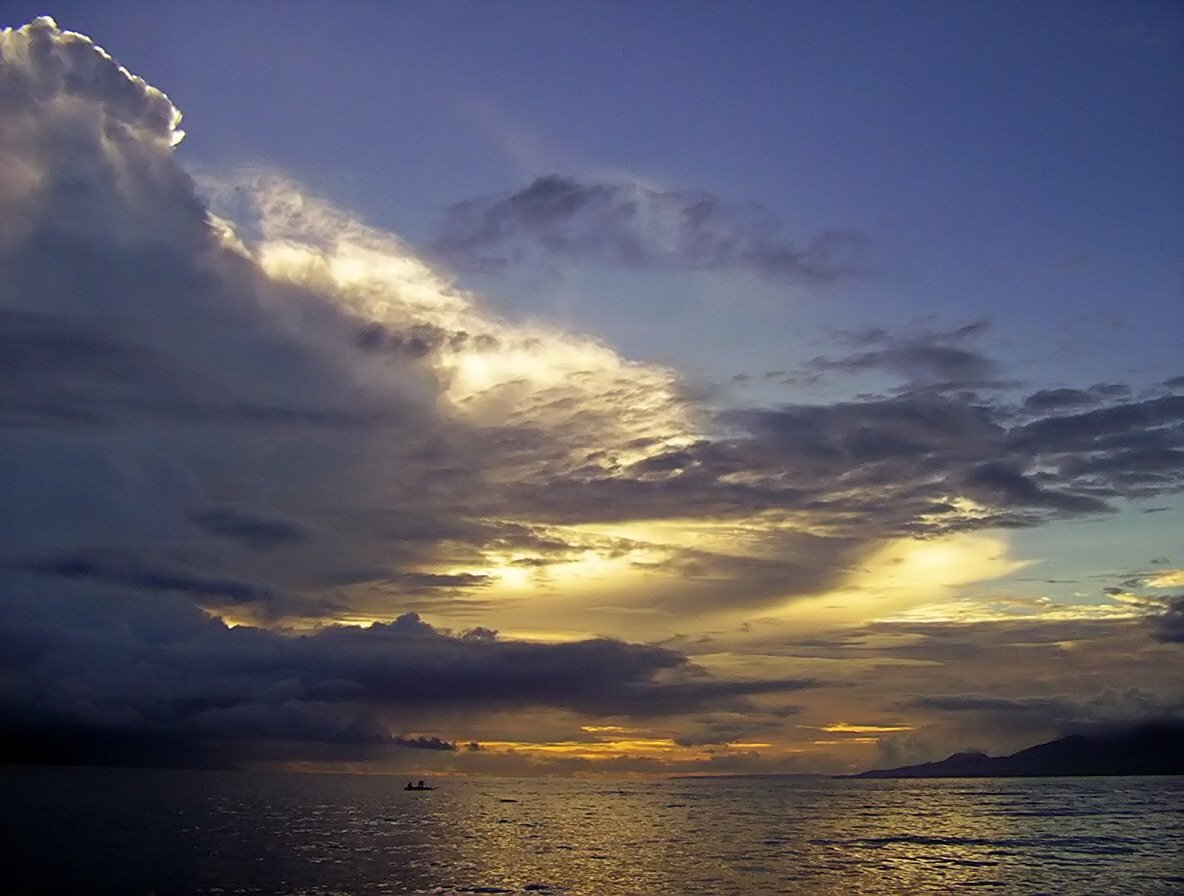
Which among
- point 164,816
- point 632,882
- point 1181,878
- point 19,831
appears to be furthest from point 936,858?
point 164,816

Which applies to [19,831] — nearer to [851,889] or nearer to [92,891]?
[92,891]

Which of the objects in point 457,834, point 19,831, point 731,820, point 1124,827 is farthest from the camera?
point 731,820

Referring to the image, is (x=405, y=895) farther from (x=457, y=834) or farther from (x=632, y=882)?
(x=457, y=834)

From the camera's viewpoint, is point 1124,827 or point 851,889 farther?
point 1124,827

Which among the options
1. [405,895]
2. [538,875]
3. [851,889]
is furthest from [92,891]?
[851,889]

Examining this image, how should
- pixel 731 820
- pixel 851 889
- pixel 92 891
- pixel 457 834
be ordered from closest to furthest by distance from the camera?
pixel 92 891, pixel 851 889, pixel 457 834, pixel 731 820

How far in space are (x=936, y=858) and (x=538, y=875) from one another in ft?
169

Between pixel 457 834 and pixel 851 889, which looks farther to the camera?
pixel 457 834

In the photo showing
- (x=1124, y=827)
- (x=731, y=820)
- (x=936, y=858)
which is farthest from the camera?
(x=731, y=820)

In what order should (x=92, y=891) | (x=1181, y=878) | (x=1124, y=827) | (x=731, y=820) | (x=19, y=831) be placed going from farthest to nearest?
(x=731, y=820) < (x=1124, y=827) < (x=19, y=831) < (x=1181, y=878) < (x=92, y=891)

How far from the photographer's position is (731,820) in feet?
648

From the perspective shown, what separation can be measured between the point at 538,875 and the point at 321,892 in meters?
24.7

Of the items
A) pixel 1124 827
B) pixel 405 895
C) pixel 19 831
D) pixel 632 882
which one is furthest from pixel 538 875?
pixel 1124 827

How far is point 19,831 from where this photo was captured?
441 ft
